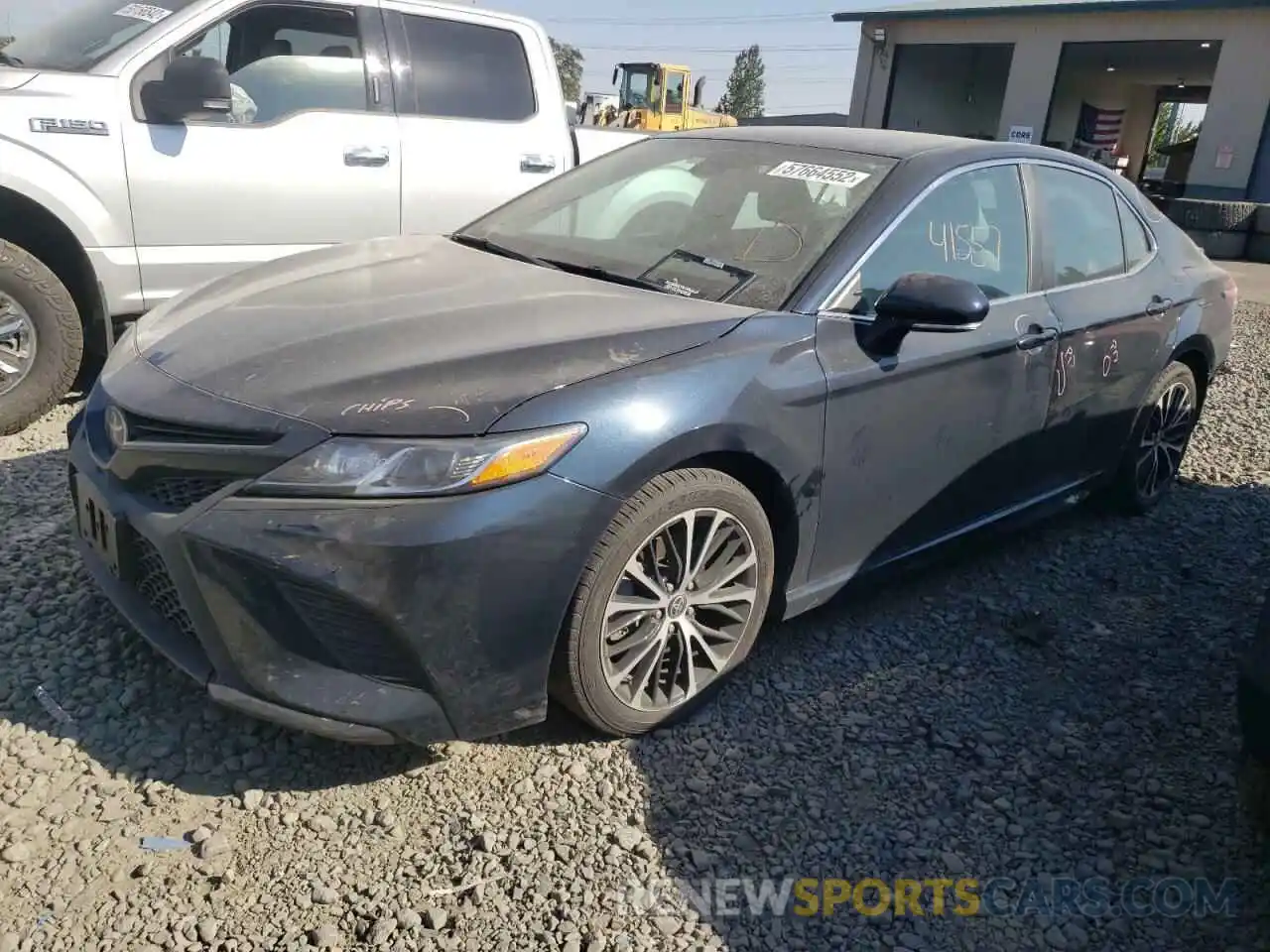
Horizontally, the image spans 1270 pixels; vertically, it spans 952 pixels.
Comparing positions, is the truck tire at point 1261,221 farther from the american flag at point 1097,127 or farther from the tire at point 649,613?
the tire at point 649,613

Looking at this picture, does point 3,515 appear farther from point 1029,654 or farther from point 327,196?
point 1029,654

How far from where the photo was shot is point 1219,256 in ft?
50.7

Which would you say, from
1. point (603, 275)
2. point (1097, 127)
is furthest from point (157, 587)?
point (1097, 127)

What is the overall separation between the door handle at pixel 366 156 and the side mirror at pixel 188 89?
67cm

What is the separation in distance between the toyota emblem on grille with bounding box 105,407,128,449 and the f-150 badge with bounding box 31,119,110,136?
236cm

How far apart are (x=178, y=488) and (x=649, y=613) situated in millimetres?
1148

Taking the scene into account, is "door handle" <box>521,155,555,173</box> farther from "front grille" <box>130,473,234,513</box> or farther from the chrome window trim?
"front grille" <box>130,473,234,513</box>

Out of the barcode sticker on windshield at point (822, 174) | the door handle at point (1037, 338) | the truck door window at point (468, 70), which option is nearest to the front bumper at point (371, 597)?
the barcode sticker on windshield at point (822, 174)

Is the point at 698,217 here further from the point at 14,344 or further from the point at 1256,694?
the point at 14,344

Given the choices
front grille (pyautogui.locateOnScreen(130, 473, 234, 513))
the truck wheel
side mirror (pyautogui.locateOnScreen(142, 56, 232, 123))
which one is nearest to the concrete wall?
side mirror (pyautogui.locateOnScreen(142, 56, 232, 123))

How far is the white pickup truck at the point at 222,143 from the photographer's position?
4.30 metres

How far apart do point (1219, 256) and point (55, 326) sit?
1596cm

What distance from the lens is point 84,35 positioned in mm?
4754

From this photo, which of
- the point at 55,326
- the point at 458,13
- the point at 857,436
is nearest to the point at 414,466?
the point at 857,436
